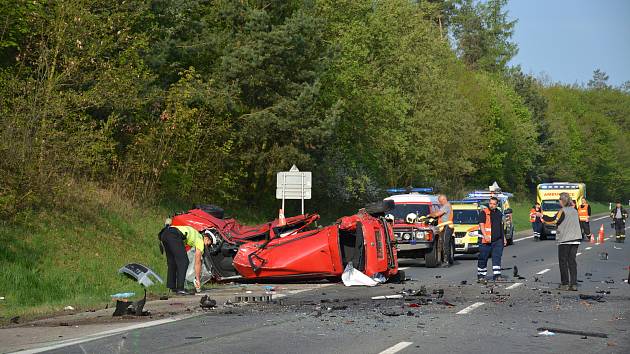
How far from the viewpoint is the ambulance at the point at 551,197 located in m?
45.8

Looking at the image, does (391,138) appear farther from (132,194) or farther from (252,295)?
(252,295)

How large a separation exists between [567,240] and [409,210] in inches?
368

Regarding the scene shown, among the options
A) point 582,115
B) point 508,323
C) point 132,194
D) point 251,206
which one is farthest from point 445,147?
point 582,115

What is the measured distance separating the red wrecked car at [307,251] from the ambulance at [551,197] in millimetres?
27080

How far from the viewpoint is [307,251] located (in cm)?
1900

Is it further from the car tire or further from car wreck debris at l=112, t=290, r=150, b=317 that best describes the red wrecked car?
the car tire

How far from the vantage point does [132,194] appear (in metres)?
28.6

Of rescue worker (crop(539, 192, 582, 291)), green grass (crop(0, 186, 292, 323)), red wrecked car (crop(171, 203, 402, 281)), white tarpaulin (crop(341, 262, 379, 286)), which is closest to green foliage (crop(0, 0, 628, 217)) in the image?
green grass (crop(0, 186, 292, 323))

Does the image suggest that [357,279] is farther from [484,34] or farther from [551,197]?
[484,34]

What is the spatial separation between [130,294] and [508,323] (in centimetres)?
776

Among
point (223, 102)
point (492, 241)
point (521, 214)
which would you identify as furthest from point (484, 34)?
point (492, 241)

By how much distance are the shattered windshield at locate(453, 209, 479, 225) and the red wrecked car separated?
1284cm

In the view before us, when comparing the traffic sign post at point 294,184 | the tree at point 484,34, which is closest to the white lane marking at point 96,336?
the traffic sign post at point 294,184

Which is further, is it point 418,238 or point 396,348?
point 418,238
